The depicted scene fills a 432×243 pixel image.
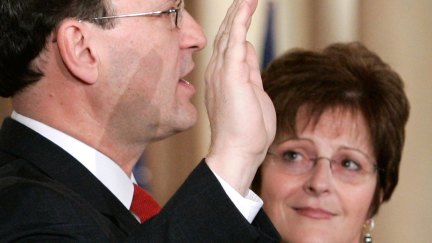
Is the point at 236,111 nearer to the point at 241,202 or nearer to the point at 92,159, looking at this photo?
the point at 241,202

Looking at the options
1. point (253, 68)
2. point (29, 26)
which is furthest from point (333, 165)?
point (29, 26)

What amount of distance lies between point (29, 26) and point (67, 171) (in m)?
0.27

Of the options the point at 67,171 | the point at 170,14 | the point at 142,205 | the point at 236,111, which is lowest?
the point at 142,205

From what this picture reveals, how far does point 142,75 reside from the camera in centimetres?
175

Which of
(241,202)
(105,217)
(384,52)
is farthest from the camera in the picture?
(384,52)

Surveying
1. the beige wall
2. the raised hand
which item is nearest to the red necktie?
the raised hand

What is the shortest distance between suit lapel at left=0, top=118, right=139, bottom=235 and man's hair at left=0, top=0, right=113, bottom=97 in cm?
12

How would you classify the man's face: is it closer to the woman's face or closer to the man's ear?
the man's ear

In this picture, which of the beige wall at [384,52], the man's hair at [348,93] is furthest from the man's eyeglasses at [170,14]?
the beige wall at [384,52]

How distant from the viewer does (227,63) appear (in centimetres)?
156

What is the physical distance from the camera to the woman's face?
8.59ft

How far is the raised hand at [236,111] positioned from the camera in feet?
4.94

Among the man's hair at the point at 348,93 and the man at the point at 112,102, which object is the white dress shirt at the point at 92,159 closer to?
the man at the point at 112,102

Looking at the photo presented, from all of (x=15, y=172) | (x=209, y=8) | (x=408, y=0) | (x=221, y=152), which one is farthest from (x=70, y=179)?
(x=408, y=0)
